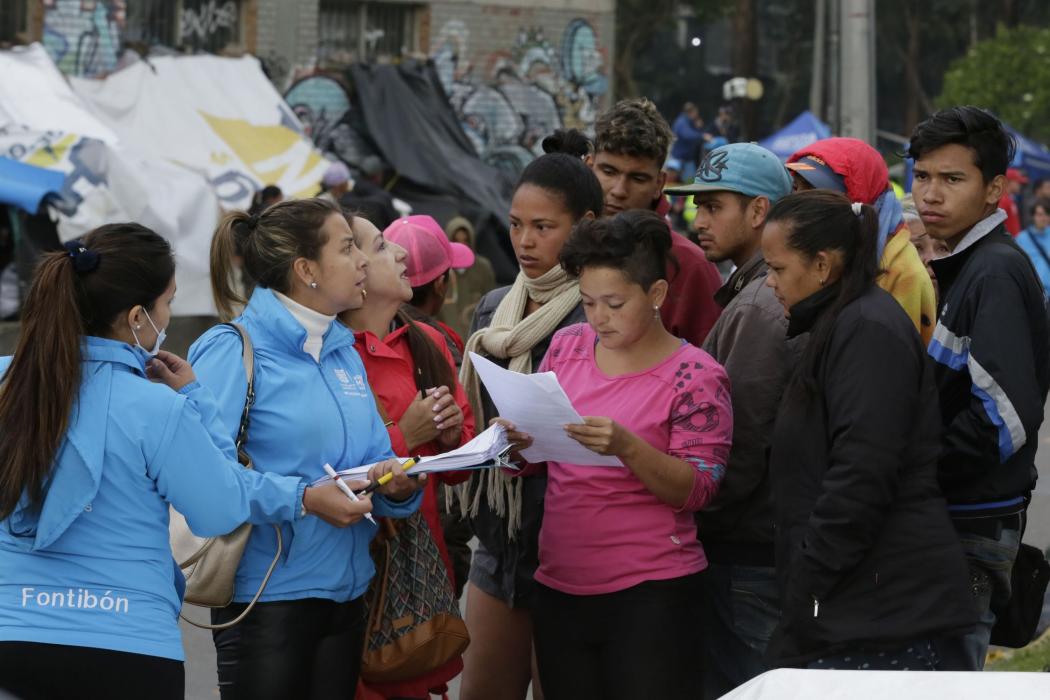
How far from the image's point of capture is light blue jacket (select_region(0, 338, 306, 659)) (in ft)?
11.0

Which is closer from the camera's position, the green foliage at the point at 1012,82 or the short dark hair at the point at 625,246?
the short dark hair at the point at 625,246

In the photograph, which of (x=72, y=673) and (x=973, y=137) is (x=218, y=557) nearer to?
(x=72, y=673)

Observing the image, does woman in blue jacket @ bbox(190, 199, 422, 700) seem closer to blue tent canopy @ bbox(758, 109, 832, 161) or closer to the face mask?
the face mask

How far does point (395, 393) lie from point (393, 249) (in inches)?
16.9

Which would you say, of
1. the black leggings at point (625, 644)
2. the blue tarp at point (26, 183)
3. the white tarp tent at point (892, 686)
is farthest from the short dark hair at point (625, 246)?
the blue tarp at point (26, 183)

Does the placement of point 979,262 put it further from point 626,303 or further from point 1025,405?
point 626,303

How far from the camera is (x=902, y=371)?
354cm

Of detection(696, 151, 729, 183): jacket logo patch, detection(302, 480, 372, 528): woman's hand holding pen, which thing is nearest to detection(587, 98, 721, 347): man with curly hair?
detection(696, 151, 729, 183): jacket logo patch

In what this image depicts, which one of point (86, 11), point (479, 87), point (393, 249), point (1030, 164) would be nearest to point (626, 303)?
point (393, 249)

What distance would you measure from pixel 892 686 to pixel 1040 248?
13539 millimetres

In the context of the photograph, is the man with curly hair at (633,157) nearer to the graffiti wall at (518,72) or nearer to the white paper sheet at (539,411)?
the white paper sheet at (539,411)

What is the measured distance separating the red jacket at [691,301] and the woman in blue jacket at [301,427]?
1.09 meters

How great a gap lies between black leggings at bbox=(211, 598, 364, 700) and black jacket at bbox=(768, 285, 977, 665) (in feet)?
3.85

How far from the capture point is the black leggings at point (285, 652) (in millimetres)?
3834
